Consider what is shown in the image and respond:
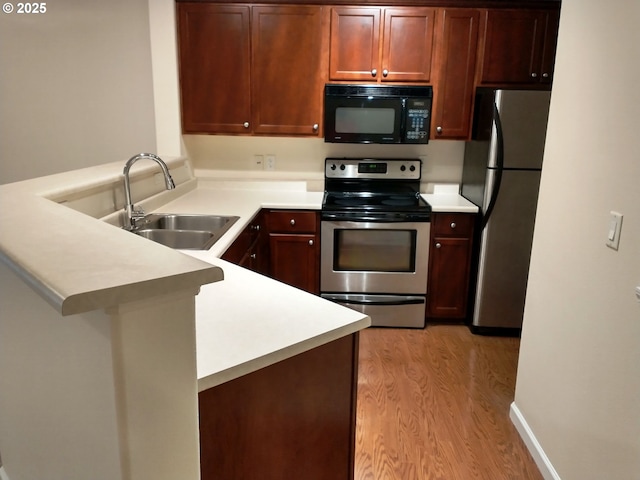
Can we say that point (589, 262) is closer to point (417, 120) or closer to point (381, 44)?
point (417, 120)

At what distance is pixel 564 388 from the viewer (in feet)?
6.63

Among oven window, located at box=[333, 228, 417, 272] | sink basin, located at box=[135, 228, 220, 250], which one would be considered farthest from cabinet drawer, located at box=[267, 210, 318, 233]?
sink basin, located at box=[135, 228, 220, 250]

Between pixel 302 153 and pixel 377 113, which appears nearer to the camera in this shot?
pixel 377 113

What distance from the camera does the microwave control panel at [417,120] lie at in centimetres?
351

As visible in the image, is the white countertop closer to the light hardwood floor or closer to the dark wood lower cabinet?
the dark wood lower cabinet

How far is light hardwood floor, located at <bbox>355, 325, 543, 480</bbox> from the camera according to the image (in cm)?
225

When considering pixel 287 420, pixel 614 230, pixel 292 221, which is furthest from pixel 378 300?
pixel 287 420

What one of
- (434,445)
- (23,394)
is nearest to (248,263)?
(434,445)

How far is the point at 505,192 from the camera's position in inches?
132

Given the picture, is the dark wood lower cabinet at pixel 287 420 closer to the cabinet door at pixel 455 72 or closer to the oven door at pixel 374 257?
the oven door at pixel 374 257

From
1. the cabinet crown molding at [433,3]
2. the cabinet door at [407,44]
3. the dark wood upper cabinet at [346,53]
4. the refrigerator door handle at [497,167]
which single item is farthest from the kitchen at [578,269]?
the cabinet door at [407,44]

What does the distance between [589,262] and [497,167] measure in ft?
5.12

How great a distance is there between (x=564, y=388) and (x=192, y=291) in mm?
1723

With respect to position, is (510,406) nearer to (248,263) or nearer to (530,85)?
(248,263)
